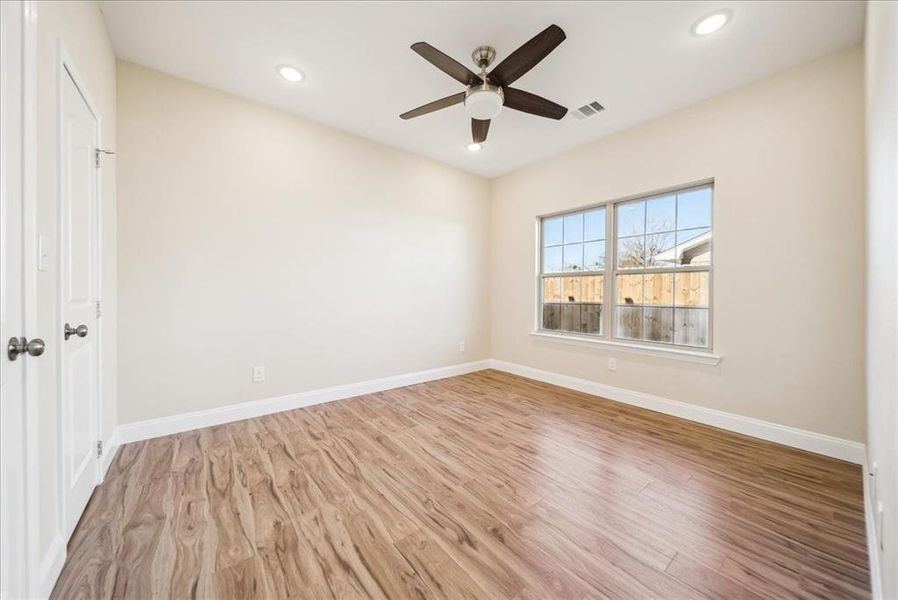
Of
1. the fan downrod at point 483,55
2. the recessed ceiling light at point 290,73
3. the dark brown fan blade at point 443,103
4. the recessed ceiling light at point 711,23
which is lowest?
the dark brown fan blade at point 443,103

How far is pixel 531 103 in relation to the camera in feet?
7.76

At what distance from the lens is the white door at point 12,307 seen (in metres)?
0.96

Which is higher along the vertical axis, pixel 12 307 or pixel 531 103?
pixel 531 103

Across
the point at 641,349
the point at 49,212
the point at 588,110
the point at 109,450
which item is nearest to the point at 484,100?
the point at 588,110

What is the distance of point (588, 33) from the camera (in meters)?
2.15

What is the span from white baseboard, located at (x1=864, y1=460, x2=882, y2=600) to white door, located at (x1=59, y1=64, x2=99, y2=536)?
3243 millimetres

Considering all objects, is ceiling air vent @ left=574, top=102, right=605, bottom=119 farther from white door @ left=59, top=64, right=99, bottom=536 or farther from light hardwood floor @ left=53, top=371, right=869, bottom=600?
white door @ left=59, top=64, right=99, bottom=536

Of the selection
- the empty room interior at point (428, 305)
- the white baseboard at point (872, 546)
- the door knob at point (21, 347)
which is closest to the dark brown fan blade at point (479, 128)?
the empty room interior at point (428, 305)

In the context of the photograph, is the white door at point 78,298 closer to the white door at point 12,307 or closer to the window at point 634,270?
the white door at point 12,307

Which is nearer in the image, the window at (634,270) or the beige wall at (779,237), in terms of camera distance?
the beige wall at (779,237)

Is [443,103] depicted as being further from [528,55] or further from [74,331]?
[74,331]

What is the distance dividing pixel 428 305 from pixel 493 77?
8.68 feet

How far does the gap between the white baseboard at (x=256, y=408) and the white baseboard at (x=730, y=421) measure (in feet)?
6.06

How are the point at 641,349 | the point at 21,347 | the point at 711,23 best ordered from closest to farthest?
the point at 21,347 < the point at 711,23 < the point at 641,349
